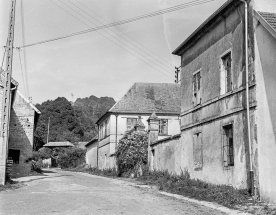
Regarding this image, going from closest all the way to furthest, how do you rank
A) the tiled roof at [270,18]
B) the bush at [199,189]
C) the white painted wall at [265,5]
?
the tiled roof at [270,18], the bush at [199,189], the white painted wall at [265,5]

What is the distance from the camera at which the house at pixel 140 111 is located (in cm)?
3662

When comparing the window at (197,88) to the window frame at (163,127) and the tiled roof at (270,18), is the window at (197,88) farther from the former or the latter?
the window frame at (163,127)

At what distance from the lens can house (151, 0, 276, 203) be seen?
11898mm

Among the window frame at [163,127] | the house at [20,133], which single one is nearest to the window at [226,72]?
the house at [20,133]

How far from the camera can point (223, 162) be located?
14.5 m

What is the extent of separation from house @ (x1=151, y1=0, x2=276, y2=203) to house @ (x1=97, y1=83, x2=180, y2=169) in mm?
17479

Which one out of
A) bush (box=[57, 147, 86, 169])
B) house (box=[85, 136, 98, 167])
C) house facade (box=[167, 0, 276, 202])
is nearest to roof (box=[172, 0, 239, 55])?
house facade (box=[167, 0, 276, 202])

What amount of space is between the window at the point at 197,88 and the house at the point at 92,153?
29.0 metres

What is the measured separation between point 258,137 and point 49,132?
77730mm

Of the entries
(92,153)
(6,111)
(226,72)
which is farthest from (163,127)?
(226,72)

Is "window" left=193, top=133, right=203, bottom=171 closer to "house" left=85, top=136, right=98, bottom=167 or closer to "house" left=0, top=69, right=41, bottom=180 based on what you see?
"house" left=0, top=69, right=41, bottom=180

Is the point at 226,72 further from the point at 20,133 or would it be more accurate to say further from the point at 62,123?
the point at 62,123

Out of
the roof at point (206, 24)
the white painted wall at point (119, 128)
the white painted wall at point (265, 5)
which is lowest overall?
the white painted wall at point (119, 128)

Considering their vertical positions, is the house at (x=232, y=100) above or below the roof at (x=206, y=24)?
below
